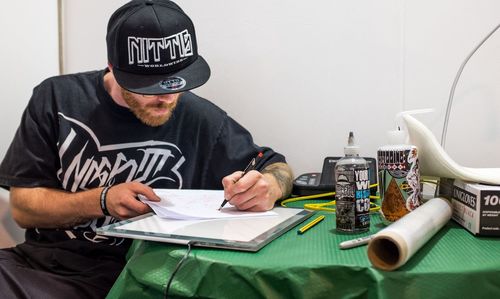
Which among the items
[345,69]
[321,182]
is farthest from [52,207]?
[345,69]

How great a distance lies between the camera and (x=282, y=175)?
1111 mm

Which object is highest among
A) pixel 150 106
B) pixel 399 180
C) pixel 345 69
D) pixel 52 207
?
pixel 345 69

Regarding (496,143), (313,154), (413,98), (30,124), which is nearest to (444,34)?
(413,98)

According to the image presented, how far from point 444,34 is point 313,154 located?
55cm

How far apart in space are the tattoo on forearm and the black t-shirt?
0.15 ft

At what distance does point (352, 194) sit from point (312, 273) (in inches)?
8.0

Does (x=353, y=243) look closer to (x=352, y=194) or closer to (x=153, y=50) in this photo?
(x=352, y=194)

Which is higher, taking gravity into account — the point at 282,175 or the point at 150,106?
the point at 150,106

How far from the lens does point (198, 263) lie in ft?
1.99

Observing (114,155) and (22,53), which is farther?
(22,53)

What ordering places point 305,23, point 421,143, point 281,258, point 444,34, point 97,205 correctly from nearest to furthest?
1. point 281,258
2. point 421,143
3. point 97,205
4. point 444,34
5. point 305,23

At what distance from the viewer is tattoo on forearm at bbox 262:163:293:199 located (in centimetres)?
107

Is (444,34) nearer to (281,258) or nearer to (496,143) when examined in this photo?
(496,143)

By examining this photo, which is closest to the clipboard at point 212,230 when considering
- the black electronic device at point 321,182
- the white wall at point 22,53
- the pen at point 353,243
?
the pen at point 353,243
